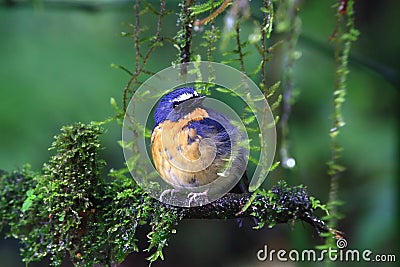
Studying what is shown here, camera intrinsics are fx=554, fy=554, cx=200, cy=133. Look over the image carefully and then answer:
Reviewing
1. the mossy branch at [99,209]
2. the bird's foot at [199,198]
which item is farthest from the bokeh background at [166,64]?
the bird's foot at [199,198]

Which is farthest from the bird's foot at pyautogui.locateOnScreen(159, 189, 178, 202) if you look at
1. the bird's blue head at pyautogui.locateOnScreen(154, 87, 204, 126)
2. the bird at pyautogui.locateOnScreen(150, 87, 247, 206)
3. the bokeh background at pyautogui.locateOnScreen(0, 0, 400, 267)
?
the bokeh background at pyautogui.locateOnScreen(0, 0, 400, 267)

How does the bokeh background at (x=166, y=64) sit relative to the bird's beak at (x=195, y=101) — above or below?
above

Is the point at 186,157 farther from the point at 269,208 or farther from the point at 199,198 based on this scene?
the point at 269,208

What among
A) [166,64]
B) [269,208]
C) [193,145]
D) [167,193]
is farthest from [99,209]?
[166,64]

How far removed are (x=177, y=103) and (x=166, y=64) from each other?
128 cm

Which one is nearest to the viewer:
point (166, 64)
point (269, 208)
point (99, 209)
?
point (269, 208)

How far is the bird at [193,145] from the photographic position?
149 centimetres

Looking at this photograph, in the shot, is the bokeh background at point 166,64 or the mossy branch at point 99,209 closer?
the mossy branch at point 99,209

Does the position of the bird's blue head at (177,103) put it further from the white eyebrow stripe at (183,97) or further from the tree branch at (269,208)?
the tree branch at (269,208)

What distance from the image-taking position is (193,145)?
1.49 meters

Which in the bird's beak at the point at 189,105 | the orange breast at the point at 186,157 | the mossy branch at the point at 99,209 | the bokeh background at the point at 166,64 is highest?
the bokeh background at the point at 166,64

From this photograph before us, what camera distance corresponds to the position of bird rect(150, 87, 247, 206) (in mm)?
1493

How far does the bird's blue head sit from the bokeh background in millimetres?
1246

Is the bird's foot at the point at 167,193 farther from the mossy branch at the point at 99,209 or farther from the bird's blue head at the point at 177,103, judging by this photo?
the bird's blue head at the point at 177,103
